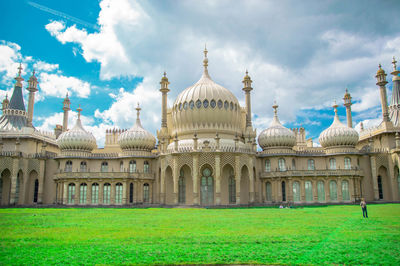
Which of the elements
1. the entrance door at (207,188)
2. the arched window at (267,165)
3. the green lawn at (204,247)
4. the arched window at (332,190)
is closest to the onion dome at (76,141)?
the entrance door at (207,188)

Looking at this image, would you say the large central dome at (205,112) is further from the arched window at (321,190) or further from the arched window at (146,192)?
the arched window at (321,190)

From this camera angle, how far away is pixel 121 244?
36.0 ft

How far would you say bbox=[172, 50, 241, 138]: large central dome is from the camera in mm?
45750

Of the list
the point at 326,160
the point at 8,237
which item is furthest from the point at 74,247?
the point at 326,160

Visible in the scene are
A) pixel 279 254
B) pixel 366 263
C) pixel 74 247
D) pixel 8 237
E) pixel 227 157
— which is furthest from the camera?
pixel 227 157

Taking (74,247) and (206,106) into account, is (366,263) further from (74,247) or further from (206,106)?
(206,106)

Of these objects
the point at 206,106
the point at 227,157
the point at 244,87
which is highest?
the point at 244,87

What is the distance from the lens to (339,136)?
4834 cm

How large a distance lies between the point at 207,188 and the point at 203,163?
150 inches

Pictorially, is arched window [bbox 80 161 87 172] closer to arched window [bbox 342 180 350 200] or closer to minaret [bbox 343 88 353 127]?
arched window [bbox 342 180 350 200]

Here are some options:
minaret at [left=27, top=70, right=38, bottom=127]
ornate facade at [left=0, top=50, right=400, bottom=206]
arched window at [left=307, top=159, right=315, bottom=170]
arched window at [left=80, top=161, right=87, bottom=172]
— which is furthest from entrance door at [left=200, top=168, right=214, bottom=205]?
minaret at [left=27, top=70, right=38, bottom=127]

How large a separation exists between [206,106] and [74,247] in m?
36.5

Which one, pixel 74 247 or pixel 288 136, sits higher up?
pixel 288 136

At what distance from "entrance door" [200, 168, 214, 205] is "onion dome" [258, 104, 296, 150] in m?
10.8
